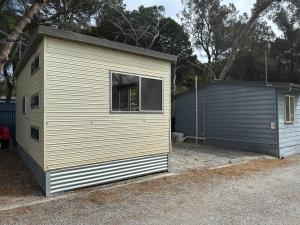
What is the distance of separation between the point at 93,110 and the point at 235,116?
A: 7.82 meters

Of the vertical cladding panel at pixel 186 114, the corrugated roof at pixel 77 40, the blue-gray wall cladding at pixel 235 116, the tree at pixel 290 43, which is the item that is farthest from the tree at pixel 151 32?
the corrugated roof at pixel 77 40

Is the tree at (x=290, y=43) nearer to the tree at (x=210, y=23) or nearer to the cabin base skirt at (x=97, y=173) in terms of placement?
the tree at (x=210, y=23)

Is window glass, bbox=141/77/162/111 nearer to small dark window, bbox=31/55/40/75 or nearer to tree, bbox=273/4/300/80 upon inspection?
small dark window, bbox=31/55/40/75

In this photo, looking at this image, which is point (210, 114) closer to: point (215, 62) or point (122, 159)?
point (122, 159)

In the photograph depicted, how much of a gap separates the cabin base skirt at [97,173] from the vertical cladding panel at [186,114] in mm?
7558

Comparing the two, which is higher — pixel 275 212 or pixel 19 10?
pixel 19 10

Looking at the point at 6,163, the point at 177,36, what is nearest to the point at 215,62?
the point at 177,36

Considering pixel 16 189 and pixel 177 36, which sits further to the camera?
pixel 177 36

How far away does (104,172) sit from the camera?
6918 millimetres

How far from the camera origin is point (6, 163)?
9.37 meters

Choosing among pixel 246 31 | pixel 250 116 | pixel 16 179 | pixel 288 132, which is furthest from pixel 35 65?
pixel 246 31

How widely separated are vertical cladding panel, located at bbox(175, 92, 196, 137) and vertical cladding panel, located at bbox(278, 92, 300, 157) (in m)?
4.69

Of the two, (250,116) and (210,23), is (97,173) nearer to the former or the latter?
(250,116)

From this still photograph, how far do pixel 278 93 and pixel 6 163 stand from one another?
9.14 metres
